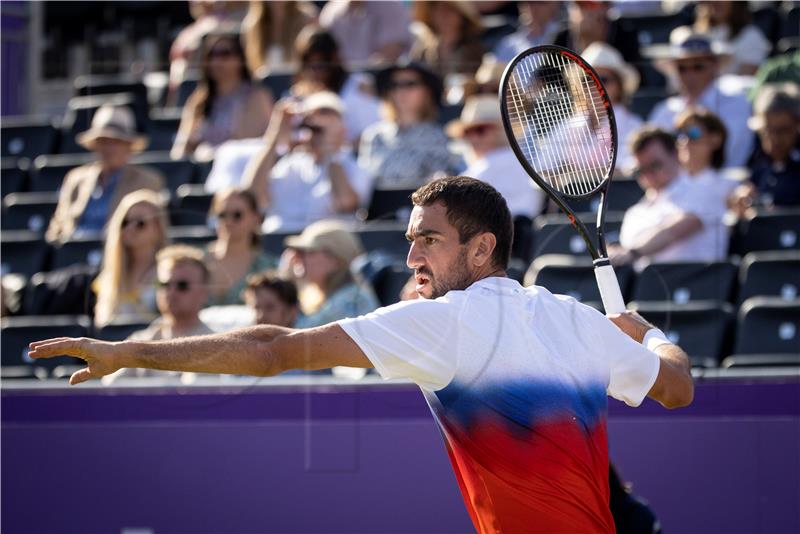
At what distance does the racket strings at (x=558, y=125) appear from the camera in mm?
3836

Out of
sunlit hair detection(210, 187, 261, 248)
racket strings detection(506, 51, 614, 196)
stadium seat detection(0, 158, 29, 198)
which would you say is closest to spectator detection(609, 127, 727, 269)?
racket strings detection(506, 51, 614, 196)

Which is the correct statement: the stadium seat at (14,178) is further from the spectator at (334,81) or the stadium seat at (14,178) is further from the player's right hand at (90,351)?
the player's right hand at (90,351)

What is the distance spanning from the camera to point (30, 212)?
7.45 meters

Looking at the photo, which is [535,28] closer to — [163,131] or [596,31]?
[596,31]

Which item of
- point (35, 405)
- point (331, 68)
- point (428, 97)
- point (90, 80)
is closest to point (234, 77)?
point (331, 68)

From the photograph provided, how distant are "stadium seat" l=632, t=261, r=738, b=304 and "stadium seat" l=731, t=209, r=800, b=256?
317 mm

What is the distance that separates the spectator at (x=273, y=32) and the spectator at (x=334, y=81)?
0.64 m


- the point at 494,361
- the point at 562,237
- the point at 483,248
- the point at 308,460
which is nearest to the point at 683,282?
the point at 562,237

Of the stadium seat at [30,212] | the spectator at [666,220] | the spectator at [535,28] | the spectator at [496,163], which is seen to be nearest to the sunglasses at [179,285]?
the spectator at [496,163]

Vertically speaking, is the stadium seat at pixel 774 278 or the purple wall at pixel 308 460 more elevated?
the stadium seat at pixel 774 278

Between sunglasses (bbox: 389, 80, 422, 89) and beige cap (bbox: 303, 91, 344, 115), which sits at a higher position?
sunglasses (bbox: 389, 80, 422, 89)

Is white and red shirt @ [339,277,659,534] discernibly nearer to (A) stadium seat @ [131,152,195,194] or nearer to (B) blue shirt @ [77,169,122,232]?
(B) blue shirt @ [77,169,122,232]

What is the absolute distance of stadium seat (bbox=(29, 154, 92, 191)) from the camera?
7.80 metres

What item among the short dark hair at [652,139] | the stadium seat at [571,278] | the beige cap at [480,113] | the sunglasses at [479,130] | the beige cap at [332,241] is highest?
the beige cap at [480,113]
